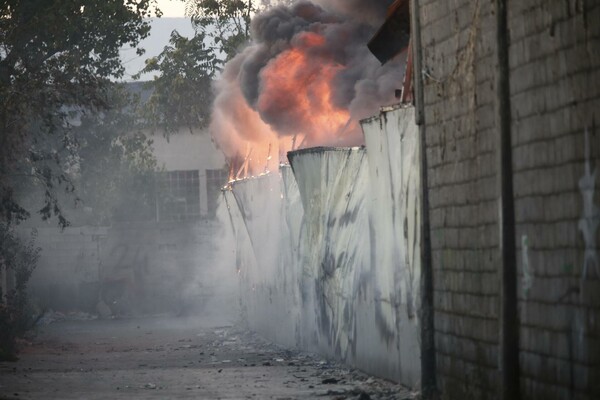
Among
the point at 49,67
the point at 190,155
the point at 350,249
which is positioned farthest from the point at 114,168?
the point at 350,249

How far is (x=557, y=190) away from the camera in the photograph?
7.47 metres

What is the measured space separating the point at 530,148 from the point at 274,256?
1378 cm

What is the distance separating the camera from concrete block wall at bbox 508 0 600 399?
6.84 metres

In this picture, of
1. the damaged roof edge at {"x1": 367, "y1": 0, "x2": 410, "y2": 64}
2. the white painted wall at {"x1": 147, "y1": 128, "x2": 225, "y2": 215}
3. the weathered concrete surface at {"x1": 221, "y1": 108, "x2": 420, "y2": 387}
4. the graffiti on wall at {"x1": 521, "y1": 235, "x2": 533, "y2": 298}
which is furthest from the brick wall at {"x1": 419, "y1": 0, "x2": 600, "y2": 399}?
the white painted wall at {"x1": 147, "y1": 128, "x2": 225, "y2": 215}

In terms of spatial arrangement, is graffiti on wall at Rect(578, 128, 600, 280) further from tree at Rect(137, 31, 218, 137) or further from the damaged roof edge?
tree at Rect(137, 31, 218, 137)

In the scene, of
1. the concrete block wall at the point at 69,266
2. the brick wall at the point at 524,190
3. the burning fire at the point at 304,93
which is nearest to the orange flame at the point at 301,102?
the burning fire at the point at 304,93

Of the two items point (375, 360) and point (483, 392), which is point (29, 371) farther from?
point (483, 392)

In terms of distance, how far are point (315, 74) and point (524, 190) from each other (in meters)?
13.8

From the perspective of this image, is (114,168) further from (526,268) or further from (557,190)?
(557,190)

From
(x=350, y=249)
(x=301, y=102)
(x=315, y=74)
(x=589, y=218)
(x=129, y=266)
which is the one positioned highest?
(x=315, y=74)

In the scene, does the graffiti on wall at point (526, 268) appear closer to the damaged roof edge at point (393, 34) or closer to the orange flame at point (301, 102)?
the damaged roof edge at point (393, 34)

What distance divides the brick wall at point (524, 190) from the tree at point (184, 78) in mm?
31258

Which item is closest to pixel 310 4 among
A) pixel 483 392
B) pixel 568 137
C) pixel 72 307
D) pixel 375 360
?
pixel 375 360

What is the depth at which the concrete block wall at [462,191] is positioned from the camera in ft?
29.7
